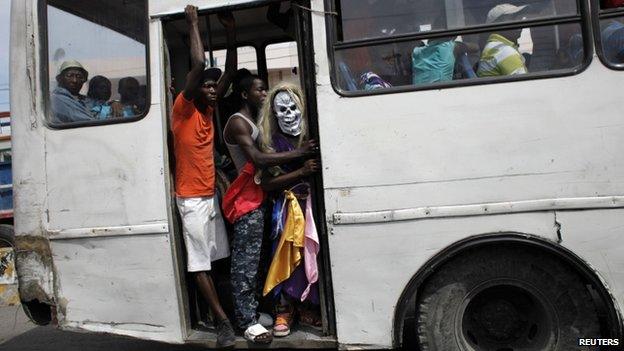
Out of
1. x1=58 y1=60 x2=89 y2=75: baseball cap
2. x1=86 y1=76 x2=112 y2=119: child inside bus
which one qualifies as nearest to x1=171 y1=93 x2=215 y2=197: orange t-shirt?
x1=86 y1=76 x2=112 y2=119: child inside bus

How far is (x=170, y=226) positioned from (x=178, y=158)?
1.43 ft

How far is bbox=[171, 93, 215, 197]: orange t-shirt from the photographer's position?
3.84 m

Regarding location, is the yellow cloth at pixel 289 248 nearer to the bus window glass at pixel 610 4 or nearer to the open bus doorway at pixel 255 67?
the open bus doorway at pixel 255 67

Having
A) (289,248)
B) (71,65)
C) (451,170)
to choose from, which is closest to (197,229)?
(289,248)

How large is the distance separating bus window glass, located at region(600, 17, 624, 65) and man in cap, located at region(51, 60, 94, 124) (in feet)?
10.3

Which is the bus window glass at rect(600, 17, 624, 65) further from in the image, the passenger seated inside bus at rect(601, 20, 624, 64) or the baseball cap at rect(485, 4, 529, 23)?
the baseball cap at rect(485, 4, 529, 23)

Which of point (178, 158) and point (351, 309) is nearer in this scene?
point (351, 309)

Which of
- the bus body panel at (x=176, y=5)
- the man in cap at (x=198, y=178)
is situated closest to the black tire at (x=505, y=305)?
the man in cap at (x=198, y=178)

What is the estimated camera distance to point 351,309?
361 cm

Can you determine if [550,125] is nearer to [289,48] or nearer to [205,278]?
[205,278]

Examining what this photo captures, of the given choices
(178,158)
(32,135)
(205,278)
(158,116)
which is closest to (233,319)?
(205,278)

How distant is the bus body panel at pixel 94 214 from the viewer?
150 inches

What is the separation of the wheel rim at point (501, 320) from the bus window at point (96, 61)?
2379 millimetres

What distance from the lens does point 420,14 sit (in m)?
3.54
